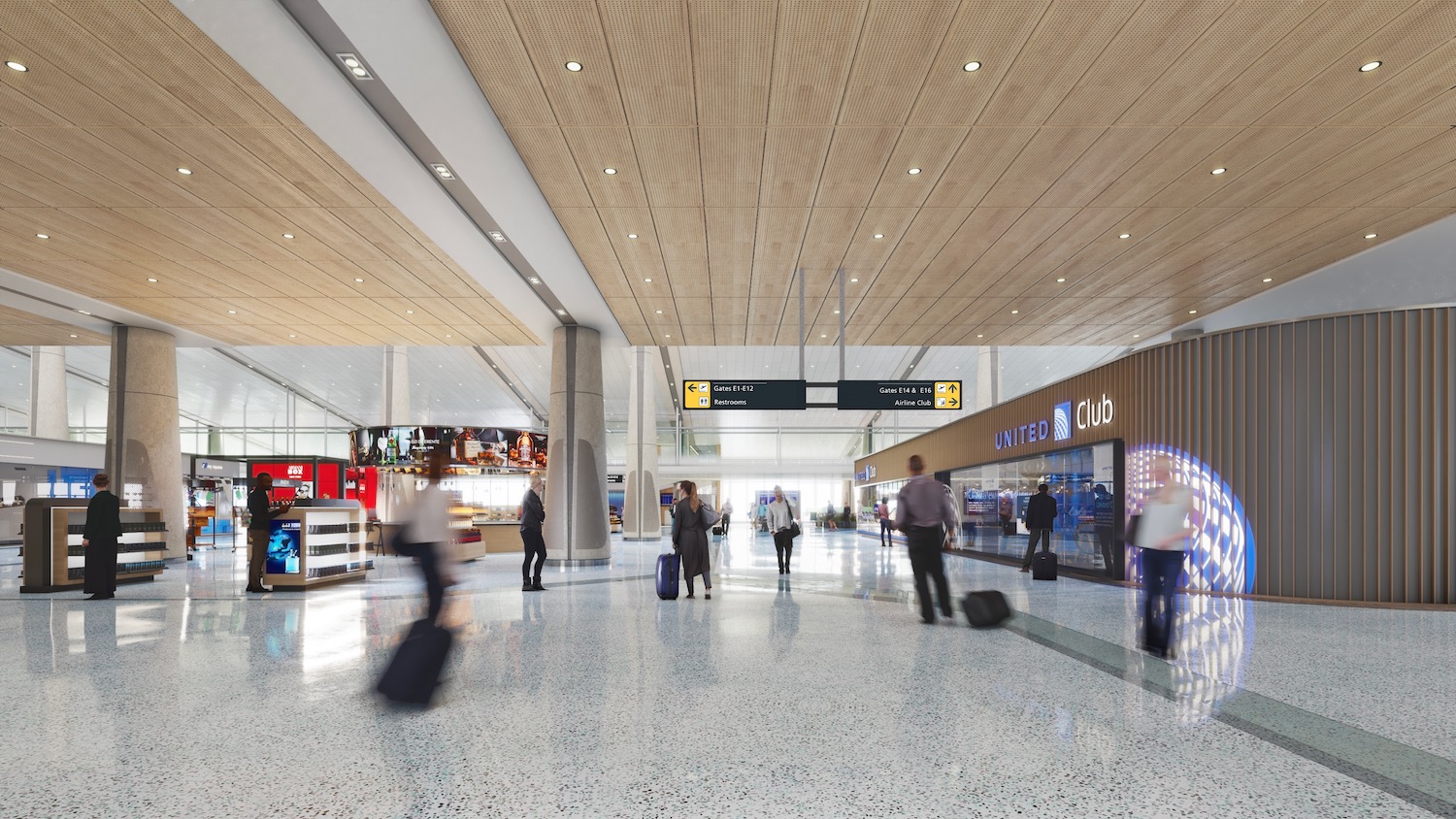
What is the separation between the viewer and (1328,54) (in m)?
6.52

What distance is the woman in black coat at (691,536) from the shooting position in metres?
9.88

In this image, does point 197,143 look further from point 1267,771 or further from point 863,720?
point 1267,771

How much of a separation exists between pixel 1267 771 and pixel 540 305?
506 inches

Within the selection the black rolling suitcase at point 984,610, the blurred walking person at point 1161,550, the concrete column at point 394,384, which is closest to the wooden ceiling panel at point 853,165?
the blurred walking person at point 1161,550

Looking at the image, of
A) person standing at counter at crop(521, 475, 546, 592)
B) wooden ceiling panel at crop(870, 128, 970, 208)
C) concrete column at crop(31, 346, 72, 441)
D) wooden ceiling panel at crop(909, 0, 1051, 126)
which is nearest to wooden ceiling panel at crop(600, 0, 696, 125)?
wooden ceiling panel at crop(909, 0, 1051, 126)

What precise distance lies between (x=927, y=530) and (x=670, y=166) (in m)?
4.56

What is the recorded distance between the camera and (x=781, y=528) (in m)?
13.6

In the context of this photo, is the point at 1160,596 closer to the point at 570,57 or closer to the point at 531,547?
the point at 570,57

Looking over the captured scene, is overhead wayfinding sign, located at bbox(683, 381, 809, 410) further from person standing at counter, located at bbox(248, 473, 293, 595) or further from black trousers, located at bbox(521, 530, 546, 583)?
person standing at counter, located at bbox(248, 473, 293, 595)

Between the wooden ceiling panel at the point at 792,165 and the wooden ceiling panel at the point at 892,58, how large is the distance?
47 cm

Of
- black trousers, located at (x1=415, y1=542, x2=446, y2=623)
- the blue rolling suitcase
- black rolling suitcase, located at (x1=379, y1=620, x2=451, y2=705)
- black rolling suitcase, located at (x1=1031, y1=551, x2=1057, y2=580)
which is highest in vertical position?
black trousers, located at (x1=415, y1=542, x2=446, y2=623)

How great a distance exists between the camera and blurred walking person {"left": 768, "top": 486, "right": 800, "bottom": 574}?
44.1 ft

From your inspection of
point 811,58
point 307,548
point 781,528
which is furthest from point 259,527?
→ point 811,58

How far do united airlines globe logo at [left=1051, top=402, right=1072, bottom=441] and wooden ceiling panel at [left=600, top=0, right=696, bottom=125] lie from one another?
8871 millimetres
